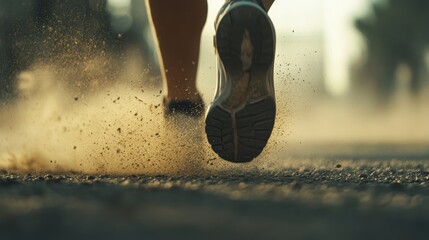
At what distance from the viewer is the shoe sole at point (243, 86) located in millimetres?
3223

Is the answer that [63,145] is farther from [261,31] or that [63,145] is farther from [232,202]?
[232,202]

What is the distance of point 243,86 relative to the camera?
3264mm

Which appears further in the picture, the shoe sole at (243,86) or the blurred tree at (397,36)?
the blurred tree at (397,36)

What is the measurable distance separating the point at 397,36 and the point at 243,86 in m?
27.9

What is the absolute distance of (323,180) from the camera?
339 centimetres

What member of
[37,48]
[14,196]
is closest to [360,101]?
[37,48]

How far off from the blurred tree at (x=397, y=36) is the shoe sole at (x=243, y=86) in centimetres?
2600

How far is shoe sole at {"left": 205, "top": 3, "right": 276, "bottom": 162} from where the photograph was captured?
322cm

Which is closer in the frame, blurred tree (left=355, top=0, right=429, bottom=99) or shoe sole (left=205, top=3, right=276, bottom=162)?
shoe sole (left=205, top=3, right=276, bottom=162)

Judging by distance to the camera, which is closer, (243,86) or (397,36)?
(243,86)

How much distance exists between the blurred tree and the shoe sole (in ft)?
85.3

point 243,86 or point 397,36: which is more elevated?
point 397,36

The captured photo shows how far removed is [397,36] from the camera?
99.8 feet

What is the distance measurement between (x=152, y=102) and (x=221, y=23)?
0.81 metres
